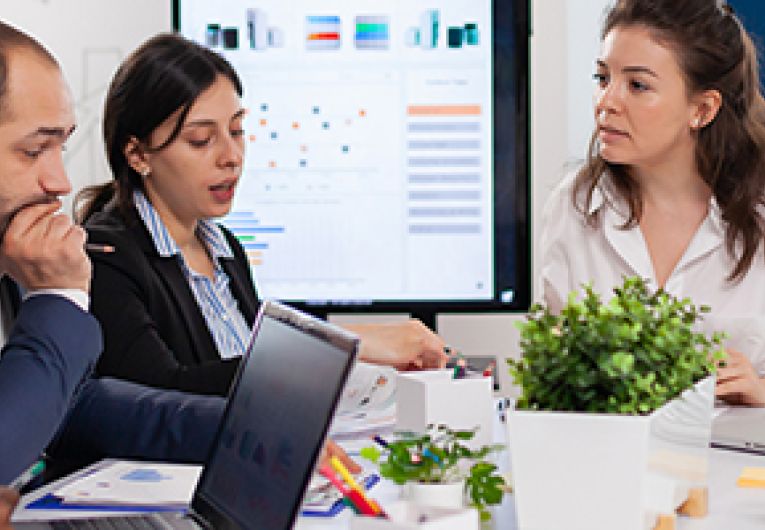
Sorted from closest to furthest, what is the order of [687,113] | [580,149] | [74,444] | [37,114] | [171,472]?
[37,114]
[171,472]
[74,444]
[687,113]
[580,149]

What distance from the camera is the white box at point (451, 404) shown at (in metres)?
1.47

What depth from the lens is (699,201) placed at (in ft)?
7.66

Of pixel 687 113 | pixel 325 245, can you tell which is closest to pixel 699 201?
pixel 687 113

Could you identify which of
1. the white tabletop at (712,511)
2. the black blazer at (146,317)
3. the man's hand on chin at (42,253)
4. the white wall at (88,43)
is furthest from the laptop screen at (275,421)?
the white wall at (88,43)

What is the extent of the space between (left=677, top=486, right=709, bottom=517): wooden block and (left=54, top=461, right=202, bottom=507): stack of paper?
58 cm

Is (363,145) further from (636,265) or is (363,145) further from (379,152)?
(636,265)

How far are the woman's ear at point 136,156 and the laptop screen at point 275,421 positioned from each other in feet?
3.37

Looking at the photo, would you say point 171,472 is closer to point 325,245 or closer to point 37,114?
point 37,114

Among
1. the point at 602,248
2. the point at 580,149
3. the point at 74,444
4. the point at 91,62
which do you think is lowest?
the point at 74,444

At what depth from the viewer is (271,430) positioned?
106cm

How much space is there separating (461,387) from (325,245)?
4.17ft

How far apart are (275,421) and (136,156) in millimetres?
1204

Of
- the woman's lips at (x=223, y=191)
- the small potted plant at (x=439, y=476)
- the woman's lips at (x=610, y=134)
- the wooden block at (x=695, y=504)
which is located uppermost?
the woman's lips at (x=610, y=134)

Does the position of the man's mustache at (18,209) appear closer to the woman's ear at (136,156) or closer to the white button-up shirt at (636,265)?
the woman's ear at (136,156)
